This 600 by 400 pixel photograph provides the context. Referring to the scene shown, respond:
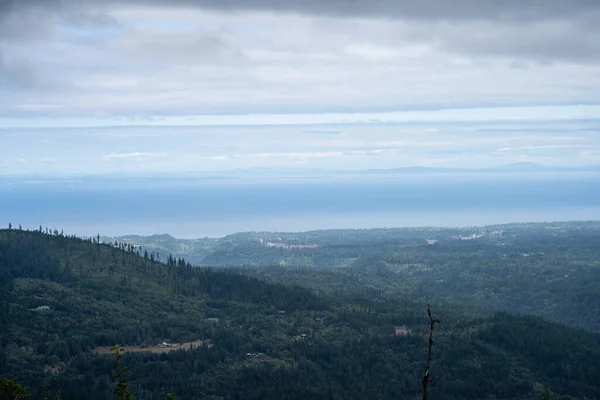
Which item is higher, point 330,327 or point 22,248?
point 22,248

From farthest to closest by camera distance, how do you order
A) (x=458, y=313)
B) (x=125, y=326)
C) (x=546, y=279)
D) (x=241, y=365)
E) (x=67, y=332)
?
(x=546, y=279)
(x=458, y=313)
(x=125, y=326)
(x=67, y=332)
(x=241, y=365)

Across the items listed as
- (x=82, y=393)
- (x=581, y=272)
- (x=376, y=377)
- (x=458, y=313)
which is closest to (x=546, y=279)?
(x=581, y=272)

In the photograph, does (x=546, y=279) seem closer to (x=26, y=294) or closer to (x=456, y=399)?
(x=456, y=399)

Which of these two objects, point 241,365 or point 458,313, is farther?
point 458,313

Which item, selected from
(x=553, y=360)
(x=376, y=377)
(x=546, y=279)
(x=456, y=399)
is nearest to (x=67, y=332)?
(x=376, y=377)

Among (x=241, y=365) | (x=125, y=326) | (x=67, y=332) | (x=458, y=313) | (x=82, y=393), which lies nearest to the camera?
(x=82, y=393)

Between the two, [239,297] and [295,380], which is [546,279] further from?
[295,380]
